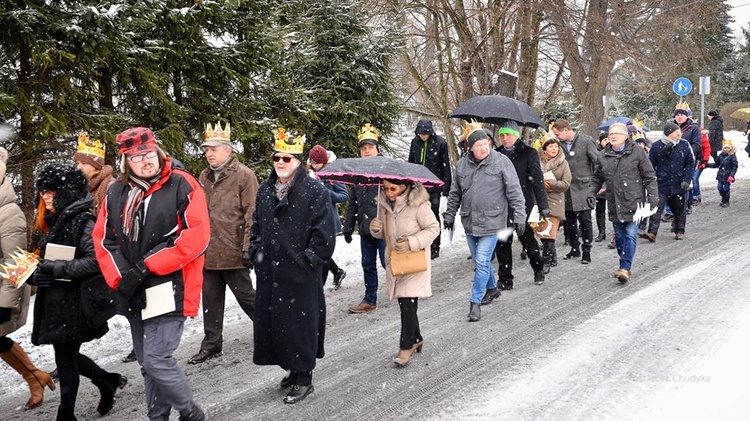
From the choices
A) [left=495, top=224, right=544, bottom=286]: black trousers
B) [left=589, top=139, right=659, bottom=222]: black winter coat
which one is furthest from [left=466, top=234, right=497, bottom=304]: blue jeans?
[left=589, top=139, right=659, bottom=222]: black winter coat

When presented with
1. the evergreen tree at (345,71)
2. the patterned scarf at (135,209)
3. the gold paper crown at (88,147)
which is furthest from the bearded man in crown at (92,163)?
the evergreen tree at (345,71)

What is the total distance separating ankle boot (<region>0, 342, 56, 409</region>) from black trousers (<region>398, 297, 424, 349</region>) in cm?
303

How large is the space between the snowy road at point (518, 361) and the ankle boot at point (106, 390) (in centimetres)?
10

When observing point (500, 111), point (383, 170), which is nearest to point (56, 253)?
point (383, 170)

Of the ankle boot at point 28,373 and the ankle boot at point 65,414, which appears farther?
the ankle boot at point 28,373

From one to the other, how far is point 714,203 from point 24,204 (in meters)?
15.0

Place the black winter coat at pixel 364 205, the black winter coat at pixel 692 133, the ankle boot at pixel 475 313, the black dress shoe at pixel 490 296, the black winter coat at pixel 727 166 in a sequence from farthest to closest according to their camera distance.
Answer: the black winter coat at pixel 727 166
the black winter coat at pixel 692 133
the black winter coat at pixel 364 205
the black dress shoe at pixel 490 296
the ankle boot at pixel 475 313

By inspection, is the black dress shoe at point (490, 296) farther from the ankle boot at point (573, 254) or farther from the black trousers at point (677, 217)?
the black trousers at point (677, 217)

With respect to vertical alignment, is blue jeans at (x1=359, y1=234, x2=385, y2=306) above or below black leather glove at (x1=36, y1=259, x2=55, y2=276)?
below

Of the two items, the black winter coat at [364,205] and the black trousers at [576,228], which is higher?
the black winter coat at [364,205]

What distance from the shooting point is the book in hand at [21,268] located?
4.54m

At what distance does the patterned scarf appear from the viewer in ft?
13.8

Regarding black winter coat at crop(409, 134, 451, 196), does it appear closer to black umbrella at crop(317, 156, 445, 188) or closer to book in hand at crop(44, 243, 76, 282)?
black umbrella at crop(317, 156, 445, 188)

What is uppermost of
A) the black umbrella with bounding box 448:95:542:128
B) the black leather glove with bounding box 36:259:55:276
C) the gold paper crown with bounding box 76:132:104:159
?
the black umbrella with bounding box 448:95:542:128
